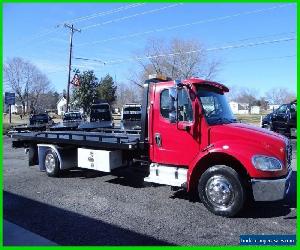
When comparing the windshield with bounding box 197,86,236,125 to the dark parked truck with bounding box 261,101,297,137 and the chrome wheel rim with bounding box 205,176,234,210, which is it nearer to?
the chrome wheel rim with bounding box 205,176,234,210

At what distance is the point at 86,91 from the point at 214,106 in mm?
42318

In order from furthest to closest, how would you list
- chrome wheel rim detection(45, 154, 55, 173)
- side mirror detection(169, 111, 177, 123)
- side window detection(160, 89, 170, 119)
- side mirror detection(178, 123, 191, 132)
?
1. chrome wheel rim detection(45, 154, 55, 173)
2. side window detection(160, 89, 170, 119)
3. side mirror detection(169, 111, 177, 123)
4. side mirror detection(178, 123, 191, 132)

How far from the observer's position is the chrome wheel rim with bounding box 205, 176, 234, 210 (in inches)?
253

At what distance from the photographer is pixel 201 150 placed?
6.95 metres

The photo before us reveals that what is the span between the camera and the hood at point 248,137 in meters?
6.31

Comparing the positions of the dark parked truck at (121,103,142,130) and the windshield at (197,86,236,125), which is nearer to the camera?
the windshield at (197,86,236,125)

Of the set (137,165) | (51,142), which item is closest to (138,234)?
(137,165)

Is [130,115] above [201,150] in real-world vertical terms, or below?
above

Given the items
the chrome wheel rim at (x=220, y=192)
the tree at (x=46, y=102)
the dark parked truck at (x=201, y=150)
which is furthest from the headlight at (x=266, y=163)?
the tree at (x=46, y=102)

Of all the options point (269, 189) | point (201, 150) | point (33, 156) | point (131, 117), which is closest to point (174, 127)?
point (201, 150)

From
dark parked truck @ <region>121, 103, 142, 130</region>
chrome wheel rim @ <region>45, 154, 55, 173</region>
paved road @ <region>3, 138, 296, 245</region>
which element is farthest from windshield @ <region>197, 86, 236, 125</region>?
dark parked truck @ <region>121, 103, 142, 130</region>

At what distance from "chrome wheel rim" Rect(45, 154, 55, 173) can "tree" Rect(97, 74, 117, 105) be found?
4466 cm

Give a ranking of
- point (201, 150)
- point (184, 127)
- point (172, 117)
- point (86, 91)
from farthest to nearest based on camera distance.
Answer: point (86, 91) < point (172, 117) < point (184, 127) < point (201, 150)

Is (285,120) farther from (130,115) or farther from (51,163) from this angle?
(51,163)
